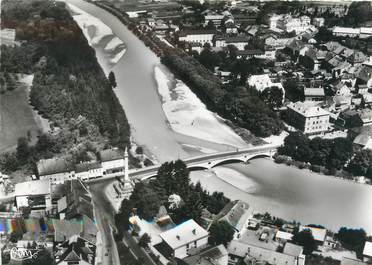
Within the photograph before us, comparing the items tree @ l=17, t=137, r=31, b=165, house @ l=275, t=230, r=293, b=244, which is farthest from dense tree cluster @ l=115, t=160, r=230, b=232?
tree @ l=17, t=137, r=31, b=165

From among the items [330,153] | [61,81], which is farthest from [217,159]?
[61,81]

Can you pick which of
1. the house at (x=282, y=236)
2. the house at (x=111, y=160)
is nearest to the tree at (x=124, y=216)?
the house at (x=111, y=160)

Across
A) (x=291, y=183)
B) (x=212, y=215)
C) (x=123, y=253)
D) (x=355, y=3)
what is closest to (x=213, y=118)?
(x=291, y=183)

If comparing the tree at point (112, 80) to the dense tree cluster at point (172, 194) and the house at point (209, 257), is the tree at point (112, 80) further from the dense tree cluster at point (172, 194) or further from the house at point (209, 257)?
the house at point (209, 257)

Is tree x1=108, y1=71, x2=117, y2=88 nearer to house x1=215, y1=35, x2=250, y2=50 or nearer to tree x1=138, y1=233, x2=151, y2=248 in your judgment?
house x1=215, y1=35, x2=250, y2=50

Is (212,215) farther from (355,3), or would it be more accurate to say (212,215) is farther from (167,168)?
(355,3)

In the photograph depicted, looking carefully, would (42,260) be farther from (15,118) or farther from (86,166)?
(15,118)
